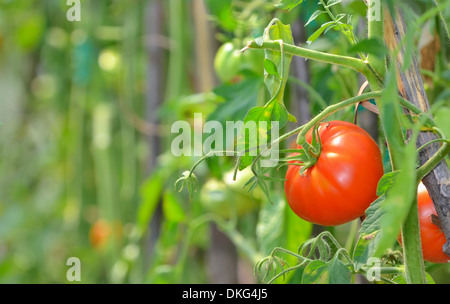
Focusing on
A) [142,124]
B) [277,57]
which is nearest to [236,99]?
[277,57]

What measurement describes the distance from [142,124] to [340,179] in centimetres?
77

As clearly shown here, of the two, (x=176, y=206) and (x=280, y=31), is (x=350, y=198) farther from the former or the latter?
(x=176, y=206)

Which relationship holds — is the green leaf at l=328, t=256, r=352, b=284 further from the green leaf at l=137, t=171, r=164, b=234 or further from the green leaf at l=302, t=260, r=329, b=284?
the green leaf at l=137, t=171, r=164, b=234

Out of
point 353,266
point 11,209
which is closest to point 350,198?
point 353,266

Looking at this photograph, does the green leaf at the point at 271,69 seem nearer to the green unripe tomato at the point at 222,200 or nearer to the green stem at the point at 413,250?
the green stem at the point at 413,250

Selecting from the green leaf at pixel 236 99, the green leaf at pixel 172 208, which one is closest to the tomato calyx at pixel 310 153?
the green leaf at pixel 236 99

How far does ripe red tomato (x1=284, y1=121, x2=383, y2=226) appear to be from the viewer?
1.01 feet

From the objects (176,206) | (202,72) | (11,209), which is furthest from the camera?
(11,209)

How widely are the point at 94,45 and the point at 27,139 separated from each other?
661 millimetres

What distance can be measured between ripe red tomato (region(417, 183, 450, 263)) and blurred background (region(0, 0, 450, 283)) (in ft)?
0.22

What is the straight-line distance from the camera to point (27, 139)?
5.24 feet

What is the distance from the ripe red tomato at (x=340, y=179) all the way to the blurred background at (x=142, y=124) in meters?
0.06

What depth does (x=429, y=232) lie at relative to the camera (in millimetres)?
324

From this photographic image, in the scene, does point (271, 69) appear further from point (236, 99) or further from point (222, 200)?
point (222, 200)
